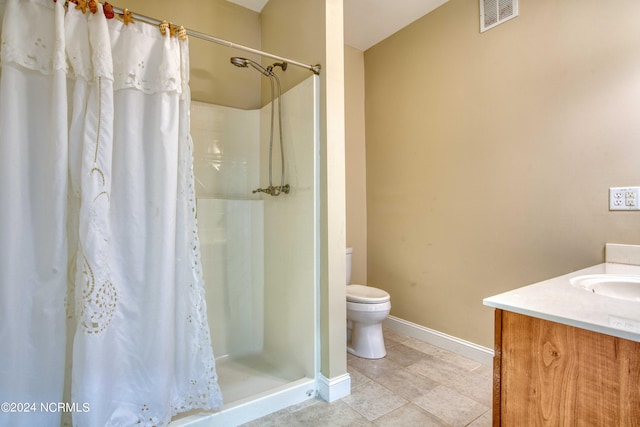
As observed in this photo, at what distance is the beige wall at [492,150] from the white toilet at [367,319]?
1.53 feet

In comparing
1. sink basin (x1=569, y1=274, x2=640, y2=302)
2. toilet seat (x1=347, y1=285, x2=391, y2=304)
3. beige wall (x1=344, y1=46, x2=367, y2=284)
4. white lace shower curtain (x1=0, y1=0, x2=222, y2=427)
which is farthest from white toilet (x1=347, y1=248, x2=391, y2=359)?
sink basin (x1=569, y1=274, x2=640, y2=302)

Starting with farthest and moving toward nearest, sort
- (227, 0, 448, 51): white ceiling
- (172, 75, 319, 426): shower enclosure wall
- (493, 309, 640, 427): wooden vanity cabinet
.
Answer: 1. (227, 0, 448, 51): white ceiling
2. (172, 75, 319, 426): shower enclosure wall
3. (493, 309, 640, 427): wooden vanity cabinet

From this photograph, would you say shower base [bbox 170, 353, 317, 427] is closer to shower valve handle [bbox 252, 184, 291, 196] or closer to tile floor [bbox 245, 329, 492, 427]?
tile floor [bbox 245, 329, 492, 427]

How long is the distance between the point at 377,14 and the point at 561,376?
2.57 m

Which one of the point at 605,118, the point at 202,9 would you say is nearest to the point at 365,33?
the point at 202,9

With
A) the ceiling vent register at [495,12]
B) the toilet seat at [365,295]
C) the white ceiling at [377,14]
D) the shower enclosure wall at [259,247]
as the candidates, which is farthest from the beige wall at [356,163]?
the ceiling vent register at [495,12]

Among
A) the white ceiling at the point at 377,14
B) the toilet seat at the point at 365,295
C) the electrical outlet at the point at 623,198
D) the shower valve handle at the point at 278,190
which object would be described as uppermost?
the white ceiling at the point at 377,14

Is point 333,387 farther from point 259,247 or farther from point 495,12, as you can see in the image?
point 495,12

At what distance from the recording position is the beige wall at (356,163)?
2818 millimetres

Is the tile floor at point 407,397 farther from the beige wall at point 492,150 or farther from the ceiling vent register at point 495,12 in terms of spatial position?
the ceiling vent register at point 495,12

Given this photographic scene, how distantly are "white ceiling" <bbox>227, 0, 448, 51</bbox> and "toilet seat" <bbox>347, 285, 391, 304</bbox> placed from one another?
2.13 m

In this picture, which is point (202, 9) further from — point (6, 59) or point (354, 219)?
point (354, 219)

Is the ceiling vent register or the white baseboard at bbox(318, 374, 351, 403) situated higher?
the ceiling vent register

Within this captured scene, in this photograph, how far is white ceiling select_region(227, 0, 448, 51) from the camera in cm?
230
